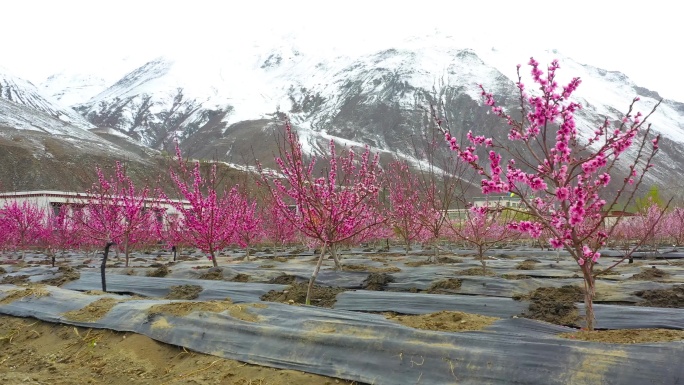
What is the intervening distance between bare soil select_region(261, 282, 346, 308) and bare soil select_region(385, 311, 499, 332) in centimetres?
210

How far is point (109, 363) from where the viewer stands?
397cm

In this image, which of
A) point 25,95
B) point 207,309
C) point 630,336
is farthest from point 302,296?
point 25,95

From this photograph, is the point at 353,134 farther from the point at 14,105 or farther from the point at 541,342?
the point at 541,342

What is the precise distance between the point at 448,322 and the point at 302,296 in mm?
2812

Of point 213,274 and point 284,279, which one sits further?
point 213,274

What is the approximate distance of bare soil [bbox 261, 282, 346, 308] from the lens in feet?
18.7

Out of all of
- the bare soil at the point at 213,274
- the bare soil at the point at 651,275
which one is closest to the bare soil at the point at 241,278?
the bare soil at the point at 213,274

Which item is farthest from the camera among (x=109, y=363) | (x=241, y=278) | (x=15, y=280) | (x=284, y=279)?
(x=15, y=280)

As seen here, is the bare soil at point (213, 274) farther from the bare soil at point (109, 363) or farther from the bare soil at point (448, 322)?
the bare soil at point (448, 322)

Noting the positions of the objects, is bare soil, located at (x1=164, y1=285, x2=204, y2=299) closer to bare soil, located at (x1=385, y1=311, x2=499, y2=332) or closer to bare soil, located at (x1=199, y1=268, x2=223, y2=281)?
bare soil, located at (x1=199, y1=268, x2=223, y2=281)

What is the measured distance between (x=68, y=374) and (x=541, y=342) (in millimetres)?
3651

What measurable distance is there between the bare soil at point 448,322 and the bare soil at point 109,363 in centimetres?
78

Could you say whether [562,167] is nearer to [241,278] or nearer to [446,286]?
[446,286]

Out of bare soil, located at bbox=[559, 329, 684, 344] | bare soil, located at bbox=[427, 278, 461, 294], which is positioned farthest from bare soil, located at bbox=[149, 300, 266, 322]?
bare soil, located at bbox=[427, 278, 461, 294]
